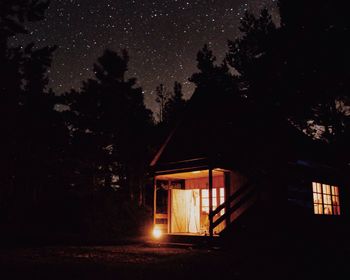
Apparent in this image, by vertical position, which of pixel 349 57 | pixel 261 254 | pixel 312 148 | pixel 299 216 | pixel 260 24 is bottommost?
pixel 261 254

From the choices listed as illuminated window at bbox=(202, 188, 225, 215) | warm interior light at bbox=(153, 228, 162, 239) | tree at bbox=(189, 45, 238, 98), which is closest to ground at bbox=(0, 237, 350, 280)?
warm interior light at bbox=(153, 228, 162, 239)

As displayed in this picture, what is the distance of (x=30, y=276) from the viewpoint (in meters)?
7.12

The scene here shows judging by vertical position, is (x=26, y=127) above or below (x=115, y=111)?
below

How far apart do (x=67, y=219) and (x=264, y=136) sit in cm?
1914

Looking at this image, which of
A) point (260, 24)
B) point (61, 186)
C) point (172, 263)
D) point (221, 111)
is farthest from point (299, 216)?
point (61, 186)

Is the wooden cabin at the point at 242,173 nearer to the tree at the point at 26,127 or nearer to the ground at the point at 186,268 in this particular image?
the ground at the point at 186,268

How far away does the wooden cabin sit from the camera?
48.2ft

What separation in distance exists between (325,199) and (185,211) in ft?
23.1

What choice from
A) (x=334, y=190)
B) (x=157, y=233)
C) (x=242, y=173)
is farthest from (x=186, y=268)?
(x=334, y=190)

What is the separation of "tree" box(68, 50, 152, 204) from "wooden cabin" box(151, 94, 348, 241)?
18.6m

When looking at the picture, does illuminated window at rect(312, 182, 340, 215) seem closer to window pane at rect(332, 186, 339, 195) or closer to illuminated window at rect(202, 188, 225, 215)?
window pane at rect(332, 186, 339, 195)

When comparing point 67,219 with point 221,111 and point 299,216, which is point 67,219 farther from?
point 299,216

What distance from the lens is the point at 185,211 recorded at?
1758cm

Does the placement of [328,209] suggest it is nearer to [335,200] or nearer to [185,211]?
[335,200]
